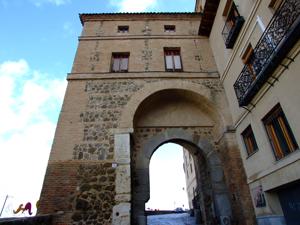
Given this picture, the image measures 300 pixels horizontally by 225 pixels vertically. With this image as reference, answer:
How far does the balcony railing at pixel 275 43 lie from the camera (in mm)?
4250

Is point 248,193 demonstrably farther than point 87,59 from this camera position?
No

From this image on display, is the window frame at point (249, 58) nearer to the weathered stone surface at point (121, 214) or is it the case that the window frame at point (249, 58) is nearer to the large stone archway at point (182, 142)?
the large stone archway at point (182, 142)

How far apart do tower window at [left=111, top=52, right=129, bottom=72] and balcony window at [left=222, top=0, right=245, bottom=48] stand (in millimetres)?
4372

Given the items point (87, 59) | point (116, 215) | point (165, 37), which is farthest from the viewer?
point (165, 37)

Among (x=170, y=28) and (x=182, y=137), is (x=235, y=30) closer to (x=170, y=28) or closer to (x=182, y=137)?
(x=182, y=137)

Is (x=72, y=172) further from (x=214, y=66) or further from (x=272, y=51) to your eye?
(x=214, y=66)

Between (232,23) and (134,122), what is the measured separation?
5.54 m

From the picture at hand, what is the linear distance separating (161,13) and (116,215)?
9.95 m

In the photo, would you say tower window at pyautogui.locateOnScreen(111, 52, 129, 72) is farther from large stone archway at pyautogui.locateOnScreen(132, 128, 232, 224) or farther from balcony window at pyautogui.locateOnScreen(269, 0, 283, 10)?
balcony window at pyautogui.locateOnScreen(269, 0, 283, 10)

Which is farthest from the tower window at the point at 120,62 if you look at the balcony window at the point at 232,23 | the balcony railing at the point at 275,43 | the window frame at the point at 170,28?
the balcony railing at the point at 275,43

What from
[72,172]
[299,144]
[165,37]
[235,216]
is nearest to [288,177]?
[299,144]

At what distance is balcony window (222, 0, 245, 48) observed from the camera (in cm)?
677

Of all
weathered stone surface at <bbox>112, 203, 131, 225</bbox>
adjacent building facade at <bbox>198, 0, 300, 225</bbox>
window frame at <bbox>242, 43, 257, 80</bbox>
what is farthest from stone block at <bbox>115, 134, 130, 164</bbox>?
window frame at <bbox>242, 43, 257, 80</bbox>

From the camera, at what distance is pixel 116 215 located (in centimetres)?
595
